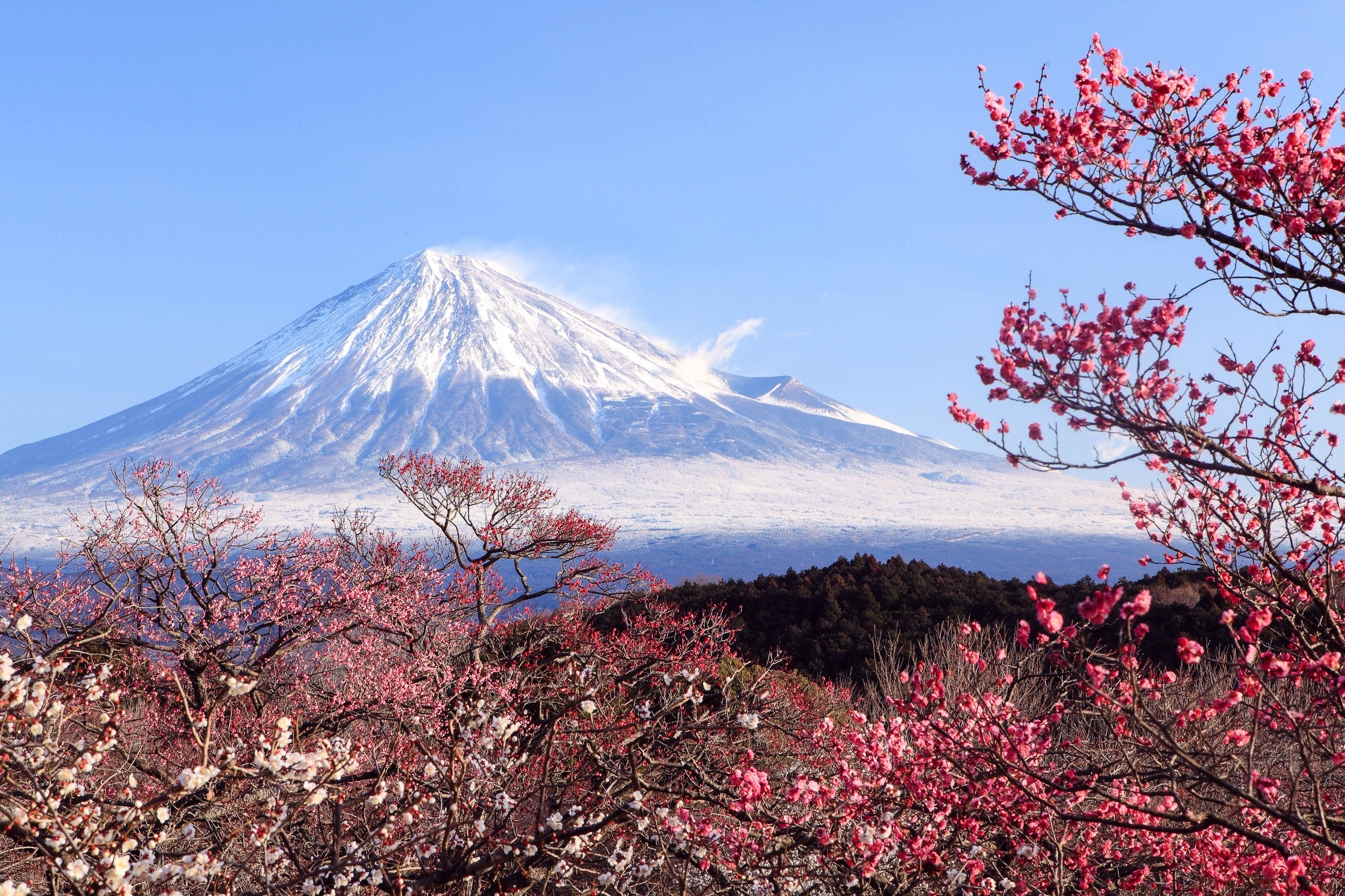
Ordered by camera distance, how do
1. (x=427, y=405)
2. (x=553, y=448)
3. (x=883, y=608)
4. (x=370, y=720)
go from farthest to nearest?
1. (x=427, y=405)
2. (x=553, y=448)
3. (x=883, y=608)
4. (x=370, y=720)

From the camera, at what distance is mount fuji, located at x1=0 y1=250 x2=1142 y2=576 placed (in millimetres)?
114375

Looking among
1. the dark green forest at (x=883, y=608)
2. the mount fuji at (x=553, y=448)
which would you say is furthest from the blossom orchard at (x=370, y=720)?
the mount fuji at (x=553, y=448)

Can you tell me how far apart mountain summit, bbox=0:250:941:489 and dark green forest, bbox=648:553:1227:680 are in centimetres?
11225

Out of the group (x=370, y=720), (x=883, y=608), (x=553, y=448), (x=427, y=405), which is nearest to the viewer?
(x=370, y=720)

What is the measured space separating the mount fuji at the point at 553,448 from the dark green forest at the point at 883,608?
76.1 metres

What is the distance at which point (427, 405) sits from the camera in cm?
14738

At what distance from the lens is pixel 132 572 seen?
29.8ft

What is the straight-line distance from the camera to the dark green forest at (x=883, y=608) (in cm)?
1566

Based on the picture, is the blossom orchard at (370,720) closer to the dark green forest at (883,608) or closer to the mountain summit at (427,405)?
the dark green forest at (883,608)

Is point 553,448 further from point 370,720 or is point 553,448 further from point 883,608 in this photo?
point 370,720

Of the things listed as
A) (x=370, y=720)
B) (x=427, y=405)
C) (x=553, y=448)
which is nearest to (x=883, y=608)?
(x=370, y=720)

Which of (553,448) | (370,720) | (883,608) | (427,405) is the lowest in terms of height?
(883,608)

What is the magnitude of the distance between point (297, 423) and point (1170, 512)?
5882 inches

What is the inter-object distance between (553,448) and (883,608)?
414 feet
